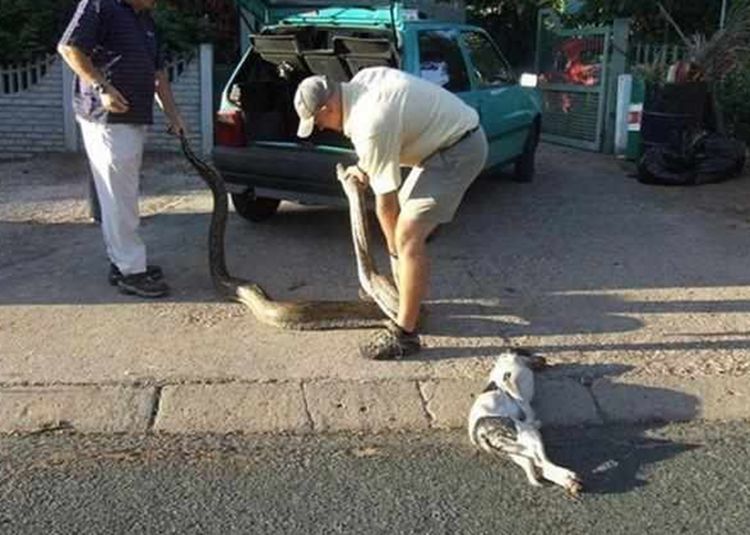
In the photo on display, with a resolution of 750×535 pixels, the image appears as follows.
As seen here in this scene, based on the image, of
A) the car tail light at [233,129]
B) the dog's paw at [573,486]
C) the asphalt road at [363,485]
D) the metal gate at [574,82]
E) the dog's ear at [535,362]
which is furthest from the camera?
the metal gate at [574,82]

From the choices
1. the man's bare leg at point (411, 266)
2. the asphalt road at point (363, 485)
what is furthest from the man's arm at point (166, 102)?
the asphalt road at point (363, 485)

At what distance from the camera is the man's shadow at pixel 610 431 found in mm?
3590

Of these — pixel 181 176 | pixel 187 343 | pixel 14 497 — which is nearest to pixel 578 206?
pixel 181 176

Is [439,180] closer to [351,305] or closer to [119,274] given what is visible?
[351,305]

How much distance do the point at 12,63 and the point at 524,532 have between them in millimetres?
9099

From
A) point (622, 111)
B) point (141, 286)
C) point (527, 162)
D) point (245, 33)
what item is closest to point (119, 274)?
point (141, 286)

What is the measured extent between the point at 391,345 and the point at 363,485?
1205 mm

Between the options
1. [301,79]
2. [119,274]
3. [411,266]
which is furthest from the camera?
[301,79]

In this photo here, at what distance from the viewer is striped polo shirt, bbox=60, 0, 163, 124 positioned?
16.3 feet

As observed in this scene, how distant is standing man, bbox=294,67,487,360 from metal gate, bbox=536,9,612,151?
7137 millimetres

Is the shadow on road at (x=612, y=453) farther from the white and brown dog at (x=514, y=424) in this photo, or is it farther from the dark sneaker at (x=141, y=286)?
the dark sneaker at (x=141, y=286)

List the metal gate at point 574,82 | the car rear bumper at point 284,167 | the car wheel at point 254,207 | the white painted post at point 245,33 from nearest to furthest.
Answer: the car rear bumper at point 284,167 < the car wheel at point 254,207 < the white painted post at point 245,33 < the metal gate at point 574,82

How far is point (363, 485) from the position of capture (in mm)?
3465

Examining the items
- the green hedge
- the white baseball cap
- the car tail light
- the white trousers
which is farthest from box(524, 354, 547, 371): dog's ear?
the green hedge
